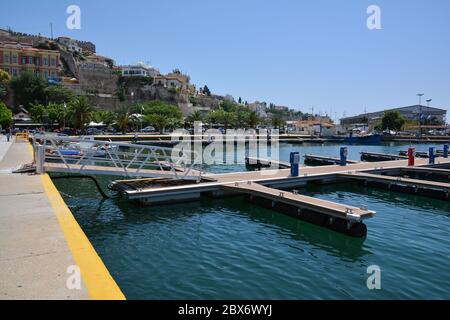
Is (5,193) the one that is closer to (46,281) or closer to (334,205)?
(46,281)

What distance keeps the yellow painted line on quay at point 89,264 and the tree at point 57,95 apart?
105543mm

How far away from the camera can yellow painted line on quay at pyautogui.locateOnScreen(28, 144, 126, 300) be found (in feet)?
19.4

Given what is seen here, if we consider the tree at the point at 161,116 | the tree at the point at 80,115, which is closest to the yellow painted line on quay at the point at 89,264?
the tree at the point at 80,115

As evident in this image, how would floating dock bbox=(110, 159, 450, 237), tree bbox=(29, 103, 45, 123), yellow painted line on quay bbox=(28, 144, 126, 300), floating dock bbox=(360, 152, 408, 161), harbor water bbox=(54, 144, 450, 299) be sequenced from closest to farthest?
yellow painted line on quay bbox=(28, 144, 126, 300) → harbor water bbox=(54, 144, 450, 299) → floating dock bbox=(110, 159, 450, 237) → floating dock bbox=(360, 152, 408, 161) → tree bbox=(29, 103, 45, 123)

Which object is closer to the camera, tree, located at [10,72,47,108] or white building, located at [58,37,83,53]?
tree, located at [10,72,47,108]

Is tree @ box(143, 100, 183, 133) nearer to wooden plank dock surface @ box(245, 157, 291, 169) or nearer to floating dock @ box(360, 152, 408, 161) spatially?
floating dock @ box(360, 152, 408, 161)

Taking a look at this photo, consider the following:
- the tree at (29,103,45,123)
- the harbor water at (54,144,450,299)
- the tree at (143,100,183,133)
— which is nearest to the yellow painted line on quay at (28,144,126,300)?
the harbor water at (54,144,450,299)

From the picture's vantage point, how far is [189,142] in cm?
7000

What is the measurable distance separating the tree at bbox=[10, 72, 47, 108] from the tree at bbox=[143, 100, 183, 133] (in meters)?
28.4

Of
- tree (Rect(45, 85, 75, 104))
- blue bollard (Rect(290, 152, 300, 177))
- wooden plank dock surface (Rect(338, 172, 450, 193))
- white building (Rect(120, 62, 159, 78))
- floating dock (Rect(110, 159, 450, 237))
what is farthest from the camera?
white building (Rect(120, 62, 159, 78))

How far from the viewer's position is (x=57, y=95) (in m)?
107

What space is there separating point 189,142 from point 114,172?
167ft
